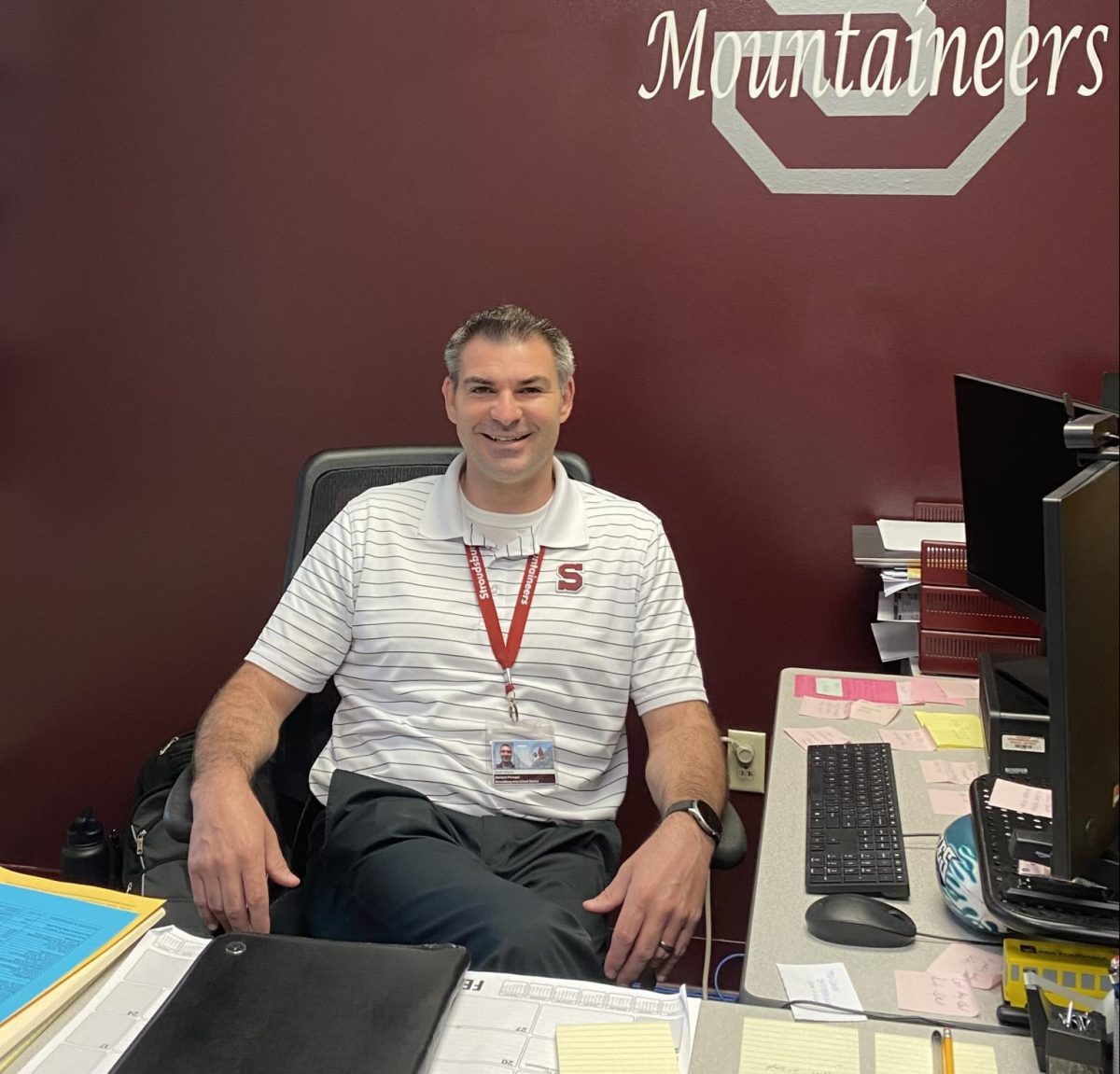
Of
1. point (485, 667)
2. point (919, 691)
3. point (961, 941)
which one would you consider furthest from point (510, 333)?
point (961, 941)

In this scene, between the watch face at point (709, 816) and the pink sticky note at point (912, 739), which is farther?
the pink sticky note at point (912, 739)

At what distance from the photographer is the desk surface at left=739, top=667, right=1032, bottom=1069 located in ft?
4.31

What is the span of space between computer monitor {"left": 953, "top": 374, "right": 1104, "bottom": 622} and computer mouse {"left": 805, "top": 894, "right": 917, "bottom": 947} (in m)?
0.58

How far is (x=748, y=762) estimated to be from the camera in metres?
2.66

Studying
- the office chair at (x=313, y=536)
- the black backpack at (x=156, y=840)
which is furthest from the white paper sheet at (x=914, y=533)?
the black backpack at (x=156, y=840)

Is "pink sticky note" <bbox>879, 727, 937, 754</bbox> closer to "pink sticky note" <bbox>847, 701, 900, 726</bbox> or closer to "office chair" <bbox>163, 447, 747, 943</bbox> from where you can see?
"pink sticky note" <bbox>847, 701, 900, 726</bbox>

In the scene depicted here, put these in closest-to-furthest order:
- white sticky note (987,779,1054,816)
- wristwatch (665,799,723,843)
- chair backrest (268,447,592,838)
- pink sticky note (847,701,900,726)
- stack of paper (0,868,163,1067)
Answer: stack of paper (0,868,163,1067) < white sticky note (987,779,1054,816) < wristwatch (665,799,723,843) < pink sticky note (847,701,900,726) < chair backrest (268,447,592,838)

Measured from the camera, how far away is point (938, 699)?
2.08 meters

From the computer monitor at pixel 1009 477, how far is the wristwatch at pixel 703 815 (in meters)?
0.56

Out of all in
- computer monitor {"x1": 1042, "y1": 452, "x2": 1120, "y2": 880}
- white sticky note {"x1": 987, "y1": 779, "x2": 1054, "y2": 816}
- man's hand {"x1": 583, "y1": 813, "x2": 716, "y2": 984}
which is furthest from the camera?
man's hand {"x1": 583, "y1": 813, "x2": 716, "y2": 984}

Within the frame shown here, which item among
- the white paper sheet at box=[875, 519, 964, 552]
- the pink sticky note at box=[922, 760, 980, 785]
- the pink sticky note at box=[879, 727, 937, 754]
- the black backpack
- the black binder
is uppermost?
the white paper sheet at box=[875, 519, 964, 552]

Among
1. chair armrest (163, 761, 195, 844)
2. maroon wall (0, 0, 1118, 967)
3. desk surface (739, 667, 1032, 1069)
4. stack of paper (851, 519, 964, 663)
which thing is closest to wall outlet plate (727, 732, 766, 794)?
maroon wall (0, 0, 1118, 967)

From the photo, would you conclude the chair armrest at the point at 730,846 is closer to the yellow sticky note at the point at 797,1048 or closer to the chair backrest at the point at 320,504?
the yellow sticky note at the point at 797,1048

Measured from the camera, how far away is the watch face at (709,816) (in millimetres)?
1785
